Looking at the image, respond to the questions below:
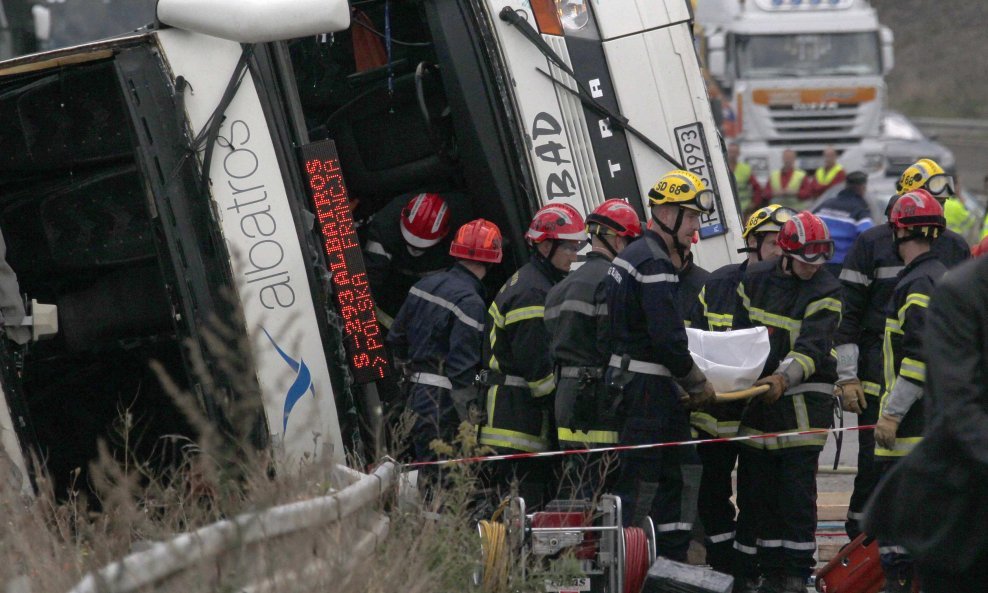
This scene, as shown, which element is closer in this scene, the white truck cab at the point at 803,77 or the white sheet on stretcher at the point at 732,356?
the white sheet on stretcher at the point at 732,356

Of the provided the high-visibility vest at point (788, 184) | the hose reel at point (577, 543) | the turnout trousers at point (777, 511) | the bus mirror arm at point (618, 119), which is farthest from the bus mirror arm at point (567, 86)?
the high-visibility vest at point (788, 184)

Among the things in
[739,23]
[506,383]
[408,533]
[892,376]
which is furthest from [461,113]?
[739,23]

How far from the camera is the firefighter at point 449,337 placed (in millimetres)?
7137

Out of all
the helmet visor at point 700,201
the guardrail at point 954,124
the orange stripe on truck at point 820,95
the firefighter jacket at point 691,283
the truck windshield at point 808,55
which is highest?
the truck windshield at point 808,55

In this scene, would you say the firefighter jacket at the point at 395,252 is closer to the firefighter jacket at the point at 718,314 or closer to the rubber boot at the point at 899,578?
the firefighter jacket at the point at 718,314

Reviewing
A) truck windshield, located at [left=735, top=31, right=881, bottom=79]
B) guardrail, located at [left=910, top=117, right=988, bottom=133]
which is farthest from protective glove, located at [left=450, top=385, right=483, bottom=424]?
guardrail, located at [left=910, top=117, right=988, bottom=133]

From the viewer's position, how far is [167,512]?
4594mm

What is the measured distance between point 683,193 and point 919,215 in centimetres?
106

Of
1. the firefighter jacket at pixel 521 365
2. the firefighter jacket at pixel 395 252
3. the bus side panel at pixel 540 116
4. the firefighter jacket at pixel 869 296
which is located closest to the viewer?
the firefighter jacket at pixel 521 365

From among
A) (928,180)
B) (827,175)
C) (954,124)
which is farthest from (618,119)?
(954,124)

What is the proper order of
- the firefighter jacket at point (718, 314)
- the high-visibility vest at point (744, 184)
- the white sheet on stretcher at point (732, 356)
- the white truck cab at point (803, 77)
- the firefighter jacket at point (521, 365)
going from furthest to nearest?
the white truck cab at point (803, 77)
the high-visibility vest at point (744, 184)
the firefighter jacket at point (718, 314)
the firefighter jacket at point (521, 365)
the white sheet on stretcher at point (732, 356)

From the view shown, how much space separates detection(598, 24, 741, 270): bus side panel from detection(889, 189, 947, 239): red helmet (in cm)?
105

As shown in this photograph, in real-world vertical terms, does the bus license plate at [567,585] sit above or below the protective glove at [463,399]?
below

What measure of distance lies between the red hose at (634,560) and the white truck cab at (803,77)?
52.2 feet
